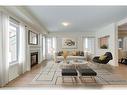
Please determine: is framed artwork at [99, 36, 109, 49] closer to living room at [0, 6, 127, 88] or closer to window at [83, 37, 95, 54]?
living room at [0, 6, 127, 88]

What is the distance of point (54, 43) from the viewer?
1263 centimetres

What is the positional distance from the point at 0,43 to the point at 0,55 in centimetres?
32

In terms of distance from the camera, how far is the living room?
4.62 m

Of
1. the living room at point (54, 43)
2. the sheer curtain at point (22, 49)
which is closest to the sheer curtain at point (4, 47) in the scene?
the living room at point (54, 43)

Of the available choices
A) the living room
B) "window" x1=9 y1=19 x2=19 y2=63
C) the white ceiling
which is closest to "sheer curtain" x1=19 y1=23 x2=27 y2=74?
the living room

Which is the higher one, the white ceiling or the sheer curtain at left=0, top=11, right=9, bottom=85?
the white ceiling

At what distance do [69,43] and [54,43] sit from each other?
3.95 ft

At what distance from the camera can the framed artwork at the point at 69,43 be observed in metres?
12.5

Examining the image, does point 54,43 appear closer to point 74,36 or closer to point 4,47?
point 74,36

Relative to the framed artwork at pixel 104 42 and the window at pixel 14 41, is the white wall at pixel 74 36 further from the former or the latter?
the window at pixel 14 41
